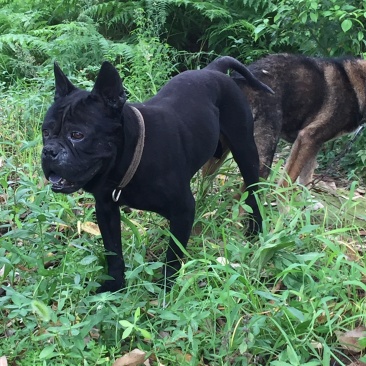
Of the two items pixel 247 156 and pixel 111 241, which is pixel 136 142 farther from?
pixel 247 156

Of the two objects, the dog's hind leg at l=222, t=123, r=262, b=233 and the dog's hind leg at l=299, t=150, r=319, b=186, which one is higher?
the dog's hind leg at l=222, t=123, r=262, b=233

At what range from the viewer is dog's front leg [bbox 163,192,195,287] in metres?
3.12

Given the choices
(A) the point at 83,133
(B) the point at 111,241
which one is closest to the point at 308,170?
(B) the point at 111,241

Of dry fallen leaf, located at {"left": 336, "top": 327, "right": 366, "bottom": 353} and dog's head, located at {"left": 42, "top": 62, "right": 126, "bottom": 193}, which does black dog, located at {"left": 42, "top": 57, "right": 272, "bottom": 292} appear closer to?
dog's head, located at {"left": 42, "top": 62, "right": 126, "bottom": 193}

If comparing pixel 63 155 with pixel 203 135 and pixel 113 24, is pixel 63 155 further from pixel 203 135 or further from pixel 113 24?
pixel 113 24

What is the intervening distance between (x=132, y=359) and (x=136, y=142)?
1.04 m

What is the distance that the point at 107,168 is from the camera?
289 centimetres

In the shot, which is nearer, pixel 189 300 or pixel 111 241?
pixel 189 300

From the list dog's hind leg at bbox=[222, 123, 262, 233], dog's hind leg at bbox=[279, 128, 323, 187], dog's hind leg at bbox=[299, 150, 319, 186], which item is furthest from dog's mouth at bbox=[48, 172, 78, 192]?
dog's hind leg at bbox=[299, 150, 319, 186]

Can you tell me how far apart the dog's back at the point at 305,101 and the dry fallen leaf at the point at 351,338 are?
2.17 metres

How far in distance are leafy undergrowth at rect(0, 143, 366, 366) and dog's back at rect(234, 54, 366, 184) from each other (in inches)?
54.3

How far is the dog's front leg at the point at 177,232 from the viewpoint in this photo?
3121mm

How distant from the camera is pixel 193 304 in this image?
278 cm

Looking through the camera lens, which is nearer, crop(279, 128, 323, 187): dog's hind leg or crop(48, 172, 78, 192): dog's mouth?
crop(48, 172, 78, 192): dog's mouth
